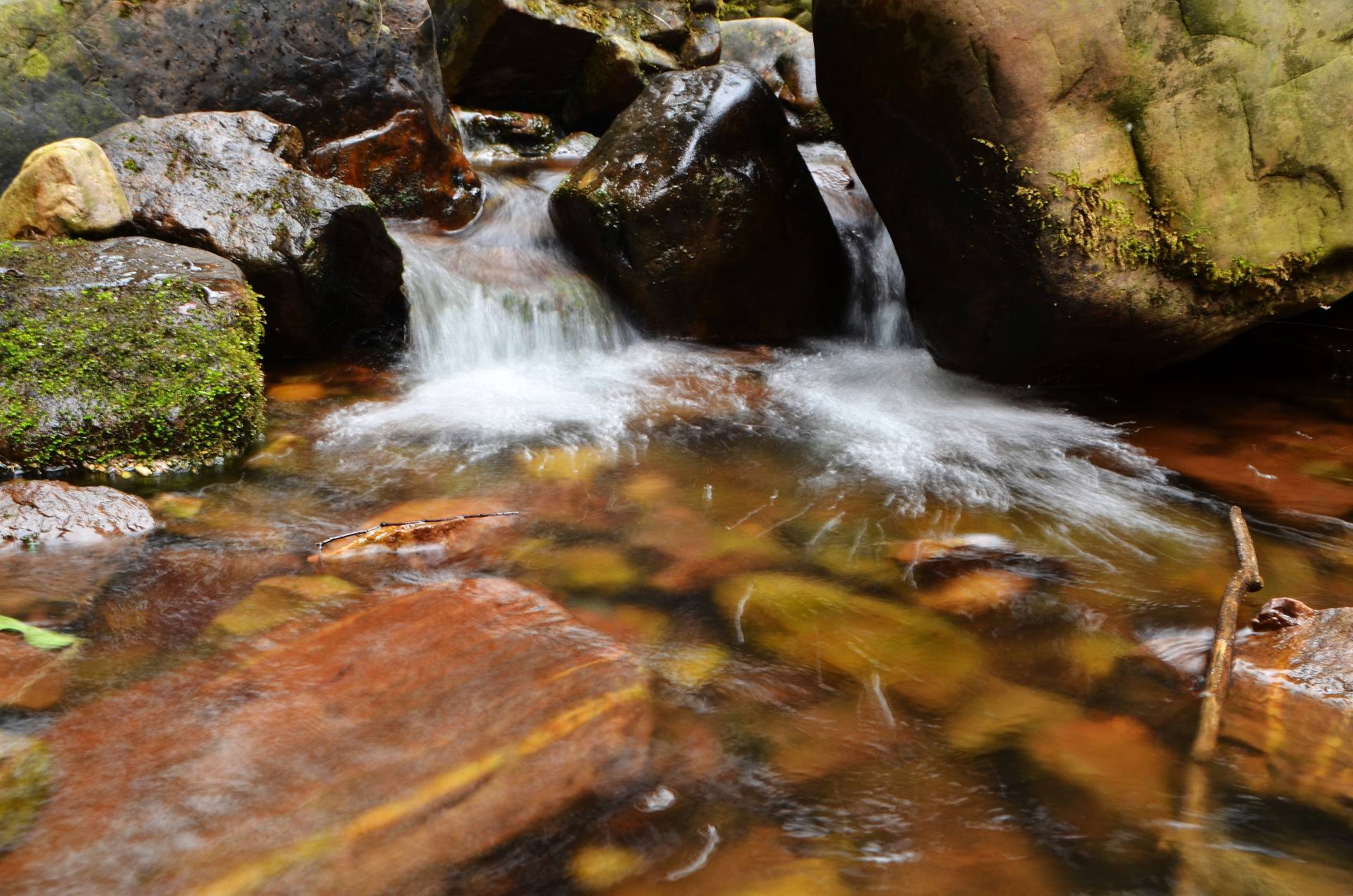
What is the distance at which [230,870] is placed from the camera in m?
1.81

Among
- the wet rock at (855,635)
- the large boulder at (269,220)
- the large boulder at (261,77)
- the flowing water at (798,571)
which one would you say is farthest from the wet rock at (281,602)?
the large boulder at (261,77)

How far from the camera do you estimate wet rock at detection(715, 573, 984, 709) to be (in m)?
2.64

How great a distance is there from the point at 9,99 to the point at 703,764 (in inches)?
241

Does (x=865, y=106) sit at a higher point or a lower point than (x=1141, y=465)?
higher

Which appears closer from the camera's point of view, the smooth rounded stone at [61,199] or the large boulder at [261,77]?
the smooth rounded stone at [61,199]

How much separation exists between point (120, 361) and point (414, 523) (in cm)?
182

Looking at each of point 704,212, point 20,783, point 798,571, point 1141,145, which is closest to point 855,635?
point 798,571

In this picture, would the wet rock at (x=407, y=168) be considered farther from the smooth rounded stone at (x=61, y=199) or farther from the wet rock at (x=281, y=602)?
the wet rock at (x=281, y=602)

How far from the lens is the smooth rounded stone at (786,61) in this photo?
1098 cm

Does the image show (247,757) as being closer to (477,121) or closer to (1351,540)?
(1351,540)

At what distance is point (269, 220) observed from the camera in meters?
5.24

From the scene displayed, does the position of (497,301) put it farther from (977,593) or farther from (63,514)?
(977,593)

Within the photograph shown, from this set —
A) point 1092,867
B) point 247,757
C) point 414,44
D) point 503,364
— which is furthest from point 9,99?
point 1092,867

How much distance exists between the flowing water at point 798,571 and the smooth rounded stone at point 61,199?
1381 millimetres
